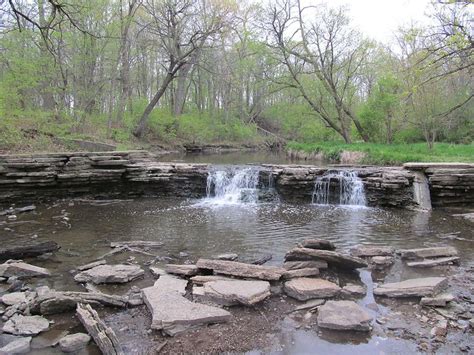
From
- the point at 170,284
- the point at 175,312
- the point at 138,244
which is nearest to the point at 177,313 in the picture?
the point at 175,312

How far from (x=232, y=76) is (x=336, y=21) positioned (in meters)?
11.0

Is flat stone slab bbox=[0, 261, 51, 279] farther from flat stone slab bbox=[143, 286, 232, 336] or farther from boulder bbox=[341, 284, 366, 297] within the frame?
boulder bbox=[341, 284, 366, 297]

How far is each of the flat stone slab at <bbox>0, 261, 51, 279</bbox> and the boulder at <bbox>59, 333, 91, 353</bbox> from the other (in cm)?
211

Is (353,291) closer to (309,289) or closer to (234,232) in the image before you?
(309,289)

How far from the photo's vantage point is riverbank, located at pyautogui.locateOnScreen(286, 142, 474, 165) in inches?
559

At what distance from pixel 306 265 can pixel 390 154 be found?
35.9ft

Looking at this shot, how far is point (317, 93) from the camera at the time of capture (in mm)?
23531

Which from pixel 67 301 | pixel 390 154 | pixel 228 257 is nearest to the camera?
pixel 67 301

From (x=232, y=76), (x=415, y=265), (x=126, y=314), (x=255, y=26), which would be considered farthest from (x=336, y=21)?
(x=126, y=314)

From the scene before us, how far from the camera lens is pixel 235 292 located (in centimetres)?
467

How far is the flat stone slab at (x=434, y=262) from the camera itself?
6051 mm

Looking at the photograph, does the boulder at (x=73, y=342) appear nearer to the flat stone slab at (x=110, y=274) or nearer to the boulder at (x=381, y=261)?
the flat stone slab at (x=110, y=274)

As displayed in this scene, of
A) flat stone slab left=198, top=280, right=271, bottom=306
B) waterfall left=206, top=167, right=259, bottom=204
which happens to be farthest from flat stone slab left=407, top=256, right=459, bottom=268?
waterfall left=206, top=167, right=259, bottom=204

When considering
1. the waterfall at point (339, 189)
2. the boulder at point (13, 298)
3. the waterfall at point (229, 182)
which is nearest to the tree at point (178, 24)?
the waterfall at point (229, 182)
